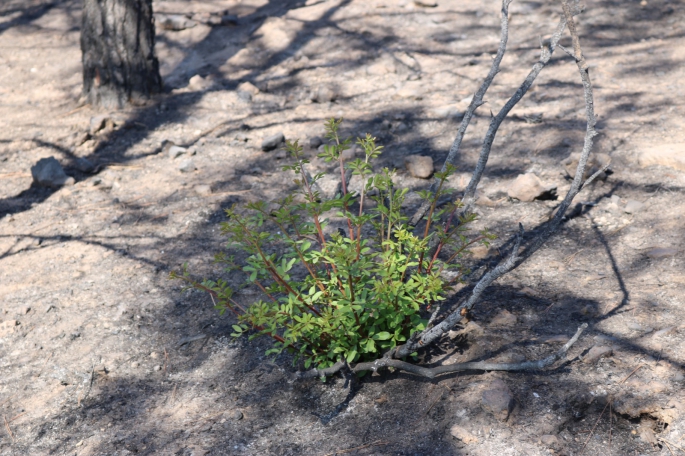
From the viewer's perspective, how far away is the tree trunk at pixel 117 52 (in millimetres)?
5887

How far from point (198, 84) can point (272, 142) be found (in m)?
1.99

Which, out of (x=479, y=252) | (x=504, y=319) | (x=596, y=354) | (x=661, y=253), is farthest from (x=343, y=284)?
(x=661, y=253)

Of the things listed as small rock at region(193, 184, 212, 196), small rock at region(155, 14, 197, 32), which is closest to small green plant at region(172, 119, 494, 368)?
small rock at region(193, 184, 212, 196)

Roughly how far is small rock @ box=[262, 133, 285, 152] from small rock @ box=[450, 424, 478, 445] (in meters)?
3.41

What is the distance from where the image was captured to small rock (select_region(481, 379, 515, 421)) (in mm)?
2312

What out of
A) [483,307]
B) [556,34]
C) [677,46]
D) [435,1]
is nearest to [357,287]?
[483,307]

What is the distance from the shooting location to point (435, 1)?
7898 mm

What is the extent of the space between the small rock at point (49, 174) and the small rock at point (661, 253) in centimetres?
436

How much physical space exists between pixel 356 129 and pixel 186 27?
3969mm

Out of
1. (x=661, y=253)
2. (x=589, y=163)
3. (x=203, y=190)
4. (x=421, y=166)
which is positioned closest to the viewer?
(x=661, y=253)

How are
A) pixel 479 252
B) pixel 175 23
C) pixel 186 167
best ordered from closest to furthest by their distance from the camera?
pixel 479 252, pixel 186 167, pixel 175 23

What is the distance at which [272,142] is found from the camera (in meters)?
5.18

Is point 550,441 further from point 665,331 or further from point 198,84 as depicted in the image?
point 198,84

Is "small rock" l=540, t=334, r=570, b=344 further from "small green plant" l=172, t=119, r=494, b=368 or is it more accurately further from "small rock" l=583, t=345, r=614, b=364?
"small green plant" l=172, t=119, r=494, b=368
